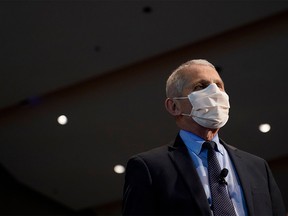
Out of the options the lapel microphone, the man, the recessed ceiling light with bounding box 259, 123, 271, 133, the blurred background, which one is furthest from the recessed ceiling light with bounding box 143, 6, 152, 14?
the lapel microphone

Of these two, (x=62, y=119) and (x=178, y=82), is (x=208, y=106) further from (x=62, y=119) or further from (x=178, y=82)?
(x=62, y=119)

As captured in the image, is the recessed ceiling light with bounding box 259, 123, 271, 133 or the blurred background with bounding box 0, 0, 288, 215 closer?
the blurred background with bounding box 0, 0, 288, 215

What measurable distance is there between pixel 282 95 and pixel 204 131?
4.13 meters

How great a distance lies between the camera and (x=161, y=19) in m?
4.83

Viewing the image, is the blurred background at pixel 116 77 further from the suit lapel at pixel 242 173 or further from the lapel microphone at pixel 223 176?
the lapel microphone at pixel 223 176

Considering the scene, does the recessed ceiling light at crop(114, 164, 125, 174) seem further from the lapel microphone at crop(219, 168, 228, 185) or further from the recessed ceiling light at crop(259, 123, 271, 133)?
the lapel microphone at crop(219, 168, 228, 185)

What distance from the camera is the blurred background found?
484 centimetres

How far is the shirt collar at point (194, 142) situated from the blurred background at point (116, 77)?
10.5ft

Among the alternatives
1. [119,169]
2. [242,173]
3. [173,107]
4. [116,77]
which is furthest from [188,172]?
[119,169]

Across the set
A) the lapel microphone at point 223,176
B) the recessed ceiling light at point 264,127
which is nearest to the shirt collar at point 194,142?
the lapel microphone at point 223,176

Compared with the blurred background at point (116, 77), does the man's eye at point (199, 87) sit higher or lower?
lower

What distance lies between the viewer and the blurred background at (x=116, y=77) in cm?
484

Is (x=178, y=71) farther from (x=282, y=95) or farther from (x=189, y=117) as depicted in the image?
(x=282, y=95)

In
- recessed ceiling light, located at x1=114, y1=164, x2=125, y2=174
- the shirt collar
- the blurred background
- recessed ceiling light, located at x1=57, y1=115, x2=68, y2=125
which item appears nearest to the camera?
the shirt collar
